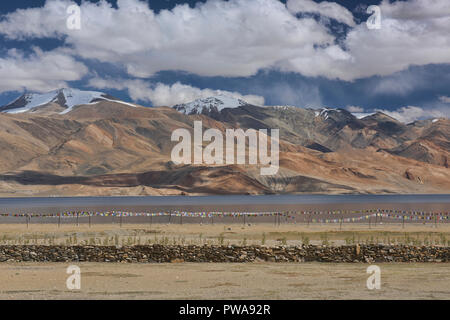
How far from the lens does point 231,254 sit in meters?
30.3

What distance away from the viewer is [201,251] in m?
30.7

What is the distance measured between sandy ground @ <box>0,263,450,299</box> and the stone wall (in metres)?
1.50

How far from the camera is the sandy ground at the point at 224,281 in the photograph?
1906cm

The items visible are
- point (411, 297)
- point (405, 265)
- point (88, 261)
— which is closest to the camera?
point (411, 297)

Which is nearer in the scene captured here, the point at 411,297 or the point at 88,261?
the point at 411,297

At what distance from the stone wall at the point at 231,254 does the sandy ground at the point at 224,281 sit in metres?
1.50

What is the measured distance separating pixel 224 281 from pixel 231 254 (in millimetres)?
7667

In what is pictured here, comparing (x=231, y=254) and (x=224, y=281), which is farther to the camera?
(x=231, y=254)

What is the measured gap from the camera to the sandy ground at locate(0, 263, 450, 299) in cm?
1906

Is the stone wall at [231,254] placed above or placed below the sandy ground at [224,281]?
above

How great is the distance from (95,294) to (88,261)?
11031 millimetres
